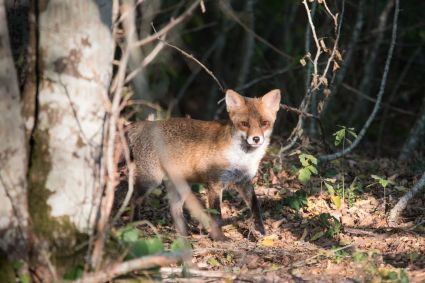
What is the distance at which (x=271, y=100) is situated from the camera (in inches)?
296

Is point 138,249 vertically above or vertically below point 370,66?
below

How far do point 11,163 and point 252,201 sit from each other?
3629 millimetres

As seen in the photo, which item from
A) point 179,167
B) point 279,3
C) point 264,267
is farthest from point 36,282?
point 279,3

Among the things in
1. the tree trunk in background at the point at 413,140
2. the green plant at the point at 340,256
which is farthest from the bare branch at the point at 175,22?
the tree trunk in background at the point at 413,140

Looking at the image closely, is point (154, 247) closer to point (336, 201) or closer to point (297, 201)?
point (297, 201)

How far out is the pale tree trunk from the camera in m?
4.32

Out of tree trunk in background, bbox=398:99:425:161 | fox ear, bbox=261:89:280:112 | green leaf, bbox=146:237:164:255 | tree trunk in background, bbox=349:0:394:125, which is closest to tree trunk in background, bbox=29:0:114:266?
green leaf, bbox=146:237:164:255

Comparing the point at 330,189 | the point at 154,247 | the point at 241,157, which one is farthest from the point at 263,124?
the point at 154,247


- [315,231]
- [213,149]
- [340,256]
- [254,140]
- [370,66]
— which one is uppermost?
[370,66]

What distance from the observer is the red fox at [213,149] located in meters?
7.28

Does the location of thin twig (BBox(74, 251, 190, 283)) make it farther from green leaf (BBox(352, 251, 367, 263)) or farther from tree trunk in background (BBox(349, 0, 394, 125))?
tree trunk in background (BBox(349, 0, 394, 125))

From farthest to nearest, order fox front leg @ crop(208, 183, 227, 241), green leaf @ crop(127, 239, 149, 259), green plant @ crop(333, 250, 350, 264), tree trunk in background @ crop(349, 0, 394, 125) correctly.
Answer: tree trunk in background @ crop(349, 0, 394, 125) → fox front leg @ crop(208, 183, 227, 241) → green plant @ crop(333, 250, 350, 264) → green leaf @ crop(127, 239, 149, 259)

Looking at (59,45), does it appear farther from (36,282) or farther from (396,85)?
(396,85)

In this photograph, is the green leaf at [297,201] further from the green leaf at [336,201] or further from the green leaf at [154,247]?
the green leaf at [154,247]
